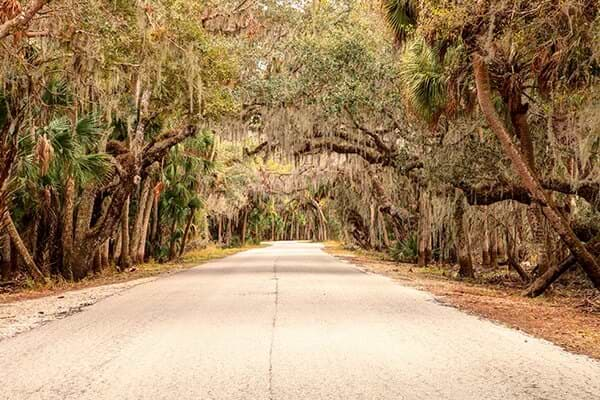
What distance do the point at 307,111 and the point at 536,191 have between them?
8907 millimetres

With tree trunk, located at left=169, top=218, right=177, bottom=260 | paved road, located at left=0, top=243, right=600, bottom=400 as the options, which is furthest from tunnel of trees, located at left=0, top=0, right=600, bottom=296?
paved road, located at left=0, top=243, right=600, bottom=400

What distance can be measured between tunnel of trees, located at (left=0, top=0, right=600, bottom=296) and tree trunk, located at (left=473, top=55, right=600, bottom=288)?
3 centimetres

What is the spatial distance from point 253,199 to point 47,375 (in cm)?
4414

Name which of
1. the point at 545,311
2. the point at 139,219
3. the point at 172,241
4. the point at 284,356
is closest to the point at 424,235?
the point at 139,219

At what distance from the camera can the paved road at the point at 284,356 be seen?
189 inches

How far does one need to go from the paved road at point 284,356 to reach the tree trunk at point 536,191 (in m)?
3.09

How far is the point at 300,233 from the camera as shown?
104562 mm

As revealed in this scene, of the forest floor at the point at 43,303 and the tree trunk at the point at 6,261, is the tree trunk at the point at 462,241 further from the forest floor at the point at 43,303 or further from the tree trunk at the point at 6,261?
the tree trunk at the point at 6,261

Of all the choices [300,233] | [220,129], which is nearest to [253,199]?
[220,129]

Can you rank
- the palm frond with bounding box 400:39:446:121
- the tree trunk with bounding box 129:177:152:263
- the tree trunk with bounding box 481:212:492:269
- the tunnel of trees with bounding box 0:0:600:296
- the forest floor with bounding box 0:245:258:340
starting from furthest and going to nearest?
1. the tree trunk with bounding box 481:212:492:269
2. the tree trunk with bounding box 129:177:152:263
3. the palm frond with bounding box 400:39:446:121
4. the tunnel of trees with bounding box 0:0:600:296
5. the forest floor with bounding box 0:245:258:340

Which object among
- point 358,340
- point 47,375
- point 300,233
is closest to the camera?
point 47,375

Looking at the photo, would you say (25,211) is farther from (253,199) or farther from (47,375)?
(253,199)

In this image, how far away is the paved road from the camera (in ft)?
15.7

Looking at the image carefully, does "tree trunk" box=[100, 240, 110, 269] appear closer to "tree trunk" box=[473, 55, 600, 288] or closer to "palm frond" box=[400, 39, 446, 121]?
"palm frond" box=[400, 39, 446, 121]
